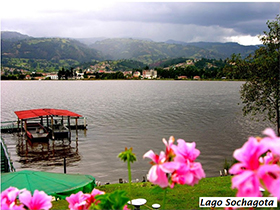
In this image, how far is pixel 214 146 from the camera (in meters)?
28.5

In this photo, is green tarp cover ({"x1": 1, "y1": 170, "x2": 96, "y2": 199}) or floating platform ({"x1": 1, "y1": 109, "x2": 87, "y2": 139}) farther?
floating platform ({"x1": 1, "y1": 109, "x2": 87, "y2": 139})

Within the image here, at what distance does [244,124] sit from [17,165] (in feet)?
98.4

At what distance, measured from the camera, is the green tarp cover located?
10.3m

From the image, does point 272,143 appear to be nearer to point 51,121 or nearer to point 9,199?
point 9,199

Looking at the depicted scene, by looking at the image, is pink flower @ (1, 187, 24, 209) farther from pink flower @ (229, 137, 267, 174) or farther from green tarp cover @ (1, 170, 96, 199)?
green tarp cover @ (1, 170, 96, 199)

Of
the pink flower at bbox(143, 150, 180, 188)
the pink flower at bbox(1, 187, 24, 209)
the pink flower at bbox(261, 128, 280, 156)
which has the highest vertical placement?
the pink flower at bbox(261, 128, 280, 156)

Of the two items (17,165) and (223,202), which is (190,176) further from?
(17,165)

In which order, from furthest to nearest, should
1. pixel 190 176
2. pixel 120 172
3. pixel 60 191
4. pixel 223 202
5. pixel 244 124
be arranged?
pixel 244 124 → pixel 120 172 → pixel 60 191 → pixel 223 202 → pixel 190 176

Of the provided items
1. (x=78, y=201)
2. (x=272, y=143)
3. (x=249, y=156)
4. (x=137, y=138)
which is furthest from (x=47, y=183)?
(x=137, y=138)

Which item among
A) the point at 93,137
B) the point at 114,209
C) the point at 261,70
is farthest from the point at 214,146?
the point at 114,209

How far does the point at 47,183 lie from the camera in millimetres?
10797

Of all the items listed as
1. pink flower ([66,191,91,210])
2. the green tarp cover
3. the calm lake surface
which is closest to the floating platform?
the calm lake surface

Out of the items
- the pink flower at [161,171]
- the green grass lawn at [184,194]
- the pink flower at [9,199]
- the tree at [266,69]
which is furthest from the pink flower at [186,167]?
the tree at [266,69]

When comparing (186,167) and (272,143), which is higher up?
(272,143)
